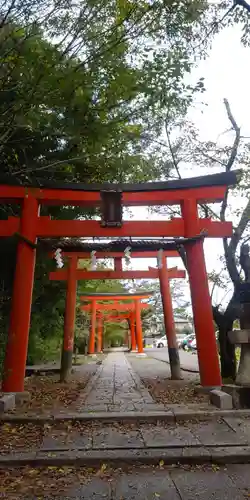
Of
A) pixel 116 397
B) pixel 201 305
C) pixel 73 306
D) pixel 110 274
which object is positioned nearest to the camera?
pixel 116 397

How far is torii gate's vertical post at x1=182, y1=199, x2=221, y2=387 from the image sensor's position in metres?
6.54

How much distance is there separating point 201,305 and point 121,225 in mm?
2059

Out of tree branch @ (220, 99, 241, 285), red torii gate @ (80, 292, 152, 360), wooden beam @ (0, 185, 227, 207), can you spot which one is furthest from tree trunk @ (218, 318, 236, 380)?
red torii gate @ (80, 292, 152, 360)

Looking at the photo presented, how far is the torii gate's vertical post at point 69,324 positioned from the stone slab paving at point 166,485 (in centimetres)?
655

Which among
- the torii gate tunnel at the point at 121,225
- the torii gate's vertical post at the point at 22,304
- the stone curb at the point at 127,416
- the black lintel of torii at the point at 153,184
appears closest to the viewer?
the stone curb at the point at 127,416

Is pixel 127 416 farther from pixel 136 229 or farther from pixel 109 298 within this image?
pixel 109 298

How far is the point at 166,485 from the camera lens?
3.13 meters

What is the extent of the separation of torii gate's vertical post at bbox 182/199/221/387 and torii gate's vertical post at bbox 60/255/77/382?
4.18 metres

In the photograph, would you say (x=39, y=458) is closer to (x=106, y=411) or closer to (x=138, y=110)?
(x=106, y=411)

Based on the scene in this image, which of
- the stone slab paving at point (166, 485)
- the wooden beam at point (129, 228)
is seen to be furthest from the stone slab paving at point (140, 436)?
the wooden beam at point (129, 228)

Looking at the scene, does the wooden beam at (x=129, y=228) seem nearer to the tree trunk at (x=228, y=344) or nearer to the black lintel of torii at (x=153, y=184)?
the black lintel of torii at (x=153, y=184)

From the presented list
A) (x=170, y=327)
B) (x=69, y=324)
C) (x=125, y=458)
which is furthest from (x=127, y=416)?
(x=69, y=324)

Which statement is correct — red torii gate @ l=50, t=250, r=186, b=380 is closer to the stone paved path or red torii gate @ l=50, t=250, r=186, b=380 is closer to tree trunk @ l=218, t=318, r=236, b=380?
the stone paved path

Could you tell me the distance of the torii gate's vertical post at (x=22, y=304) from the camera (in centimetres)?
609
